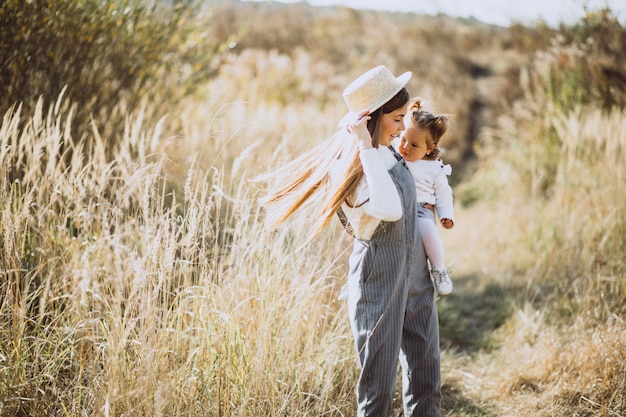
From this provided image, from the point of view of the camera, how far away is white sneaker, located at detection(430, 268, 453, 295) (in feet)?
7.48

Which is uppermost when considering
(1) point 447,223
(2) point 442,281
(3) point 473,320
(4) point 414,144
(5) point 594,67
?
(5) point 594,67

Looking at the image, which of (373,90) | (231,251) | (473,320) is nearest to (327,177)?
(373,90)

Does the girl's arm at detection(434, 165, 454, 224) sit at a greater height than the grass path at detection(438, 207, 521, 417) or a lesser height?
greater

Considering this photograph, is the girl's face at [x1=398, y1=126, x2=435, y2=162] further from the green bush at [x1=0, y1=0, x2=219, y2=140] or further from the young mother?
the green bush at [x1=0, y1=0, x2=219, y2=140]

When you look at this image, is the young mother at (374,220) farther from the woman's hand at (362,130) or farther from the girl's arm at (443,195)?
the girl's arm at (443,195)

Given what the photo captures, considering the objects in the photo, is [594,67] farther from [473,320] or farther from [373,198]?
[373,198]

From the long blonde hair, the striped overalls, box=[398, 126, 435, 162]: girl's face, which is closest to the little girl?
box=[398, 126, 435, 162]: girl's face

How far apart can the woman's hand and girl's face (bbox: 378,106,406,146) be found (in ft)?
0.35

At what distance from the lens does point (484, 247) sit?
5.73 m

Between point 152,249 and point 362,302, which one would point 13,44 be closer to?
point 152,249

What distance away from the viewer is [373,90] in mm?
2094

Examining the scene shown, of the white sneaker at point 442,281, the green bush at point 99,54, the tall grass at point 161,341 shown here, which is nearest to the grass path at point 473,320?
the white sneaker at point 442,281

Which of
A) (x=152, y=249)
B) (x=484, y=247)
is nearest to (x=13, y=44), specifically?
(x=152, y=249)

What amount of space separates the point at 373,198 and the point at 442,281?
0.58 meters
